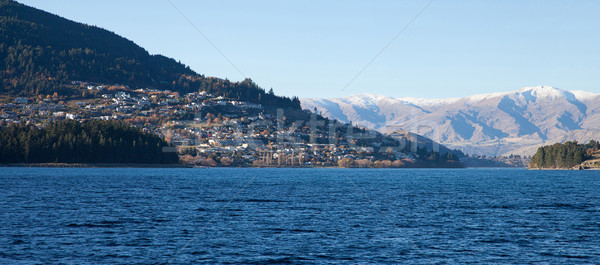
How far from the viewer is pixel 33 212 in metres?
77.4

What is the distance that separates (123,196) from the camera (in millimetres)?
107250

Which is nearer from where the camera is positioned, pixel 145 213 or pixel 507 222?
pixel 507 222

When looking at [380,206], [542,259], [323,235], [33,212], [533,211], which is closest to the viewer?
[542,259]

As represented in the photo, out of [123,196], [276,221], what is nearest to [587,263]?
[276,221]

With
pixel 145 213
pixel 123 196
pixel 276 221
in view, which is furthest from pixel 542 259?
pixel 123 196

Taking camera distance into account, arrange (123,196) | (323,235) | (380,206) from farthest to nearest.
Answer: (123,196) → (380,206) → (323,235)

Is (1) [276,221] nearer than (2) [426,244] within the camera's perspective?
No

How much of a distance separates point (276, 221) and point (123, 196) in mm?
46834

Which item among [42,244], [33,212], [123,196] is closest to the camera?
[42,244]

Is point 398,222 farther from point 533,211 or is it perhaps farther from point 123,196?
point 123,196

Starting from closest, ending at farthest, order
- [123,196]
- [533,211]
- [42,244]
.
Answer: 1. [42,244]
2. [533,211]
3. [123,196]

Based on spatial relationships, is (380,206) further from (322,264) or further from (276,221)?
(322,264)

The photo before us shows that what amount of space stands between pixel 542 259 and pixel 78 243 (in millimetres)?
42247

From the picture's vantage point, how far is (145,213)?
79062mm
